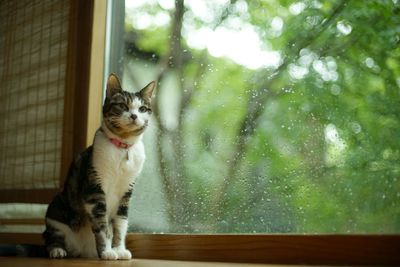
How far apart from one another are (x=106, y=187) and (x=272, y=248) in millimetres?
655

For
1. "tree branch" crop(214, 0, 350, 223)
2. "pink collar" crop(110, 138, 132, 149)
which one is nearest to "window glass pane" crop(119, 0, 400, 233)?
"tree branch" crop(214, 0, 350, 223)

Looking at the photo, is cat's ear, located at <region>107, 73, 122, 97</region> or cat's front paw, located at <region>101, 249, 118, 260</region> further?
cat's ear, located at <region>107, 73, 122, 97</region>

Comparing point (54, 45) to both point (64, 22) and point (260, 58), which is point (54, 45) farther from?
point (260, 58)

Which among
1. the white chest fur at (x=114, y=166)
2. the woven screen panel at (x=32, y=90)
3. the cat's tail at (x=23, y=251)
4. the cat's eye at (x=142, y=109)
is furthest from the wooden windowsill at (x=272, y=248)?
the woven screen panel at (x=32, y=90)

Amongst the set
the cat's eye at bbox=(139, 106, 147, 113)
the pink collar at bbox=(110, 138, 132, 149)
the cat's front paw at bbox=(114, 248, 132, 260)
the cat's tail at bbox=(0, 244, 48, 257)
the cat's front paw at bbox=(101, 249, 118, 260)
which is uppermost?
the cat's eye at bbox=(139, 106, 147, 113)

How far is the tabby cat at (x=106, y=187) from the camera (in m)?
1.70

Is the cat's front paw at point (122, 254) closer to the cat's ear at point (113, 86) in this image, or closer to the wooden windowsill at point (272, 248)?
the wooden windowsill at point (272, 248)

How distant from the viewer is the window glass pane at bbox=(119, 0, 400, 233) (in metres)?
1.40

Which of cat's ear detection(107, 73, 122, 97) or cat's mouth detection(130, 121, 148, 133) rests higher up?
cat's ear detection(107, 73, 122, 97)

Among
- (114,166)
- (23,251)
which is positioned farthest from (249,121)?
(23,251)

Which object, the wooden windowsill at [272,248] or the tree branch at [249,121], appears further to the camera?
the tree branch at [249,121]

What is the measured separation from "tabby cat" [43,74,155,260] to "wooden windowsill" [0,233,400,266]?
5.4 inches

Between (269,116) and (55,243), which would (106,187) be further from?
(269,116)

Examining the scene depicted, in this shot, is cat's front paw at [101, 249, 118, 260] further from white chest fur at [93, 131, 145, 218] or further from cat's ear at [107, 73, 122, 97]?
cat's ear at [107, 73, 122, 97]
